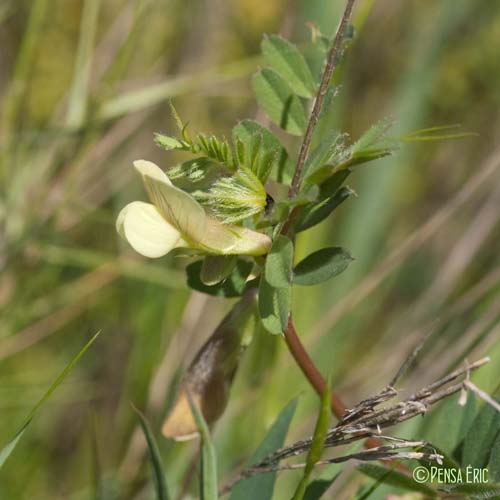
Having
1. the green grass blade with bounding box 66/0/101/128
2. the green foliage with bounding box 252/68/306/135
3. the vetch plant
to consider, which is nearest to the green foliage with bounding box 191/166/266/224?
the vetch plant

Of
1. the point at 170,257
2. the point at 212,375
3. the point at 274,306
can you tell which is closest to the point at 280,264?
the point at 274,306

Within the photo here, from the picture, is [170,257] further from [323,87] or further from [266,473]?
[323,87]

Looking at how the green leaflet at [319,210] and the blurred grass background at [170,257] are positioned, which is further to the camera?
the blurred grass background at [170,257]

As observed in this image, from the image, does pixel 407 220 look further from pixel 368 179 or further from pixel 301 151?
pixel 301 151

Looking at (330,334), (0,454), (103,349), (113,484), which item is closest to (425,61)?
(330,334)

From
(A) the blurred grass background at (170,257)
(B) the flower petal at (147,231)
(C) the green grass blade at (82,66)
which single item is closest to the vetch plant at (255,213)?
(B) the flower petal at (147,231)

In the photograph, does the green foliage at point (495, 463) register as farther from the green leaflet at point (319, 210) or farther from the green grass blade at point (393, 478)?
the green leaflet at point (319, 210)
